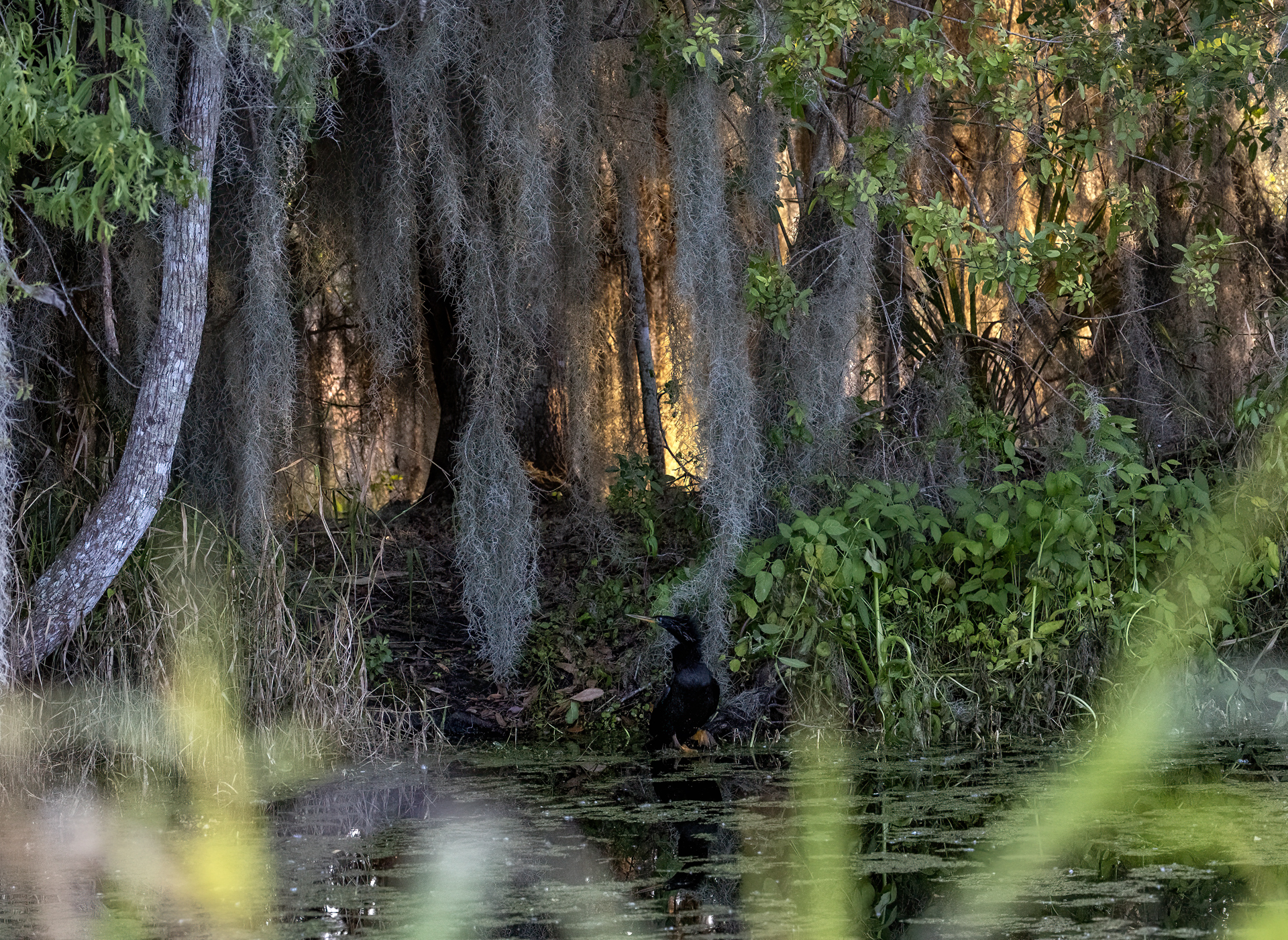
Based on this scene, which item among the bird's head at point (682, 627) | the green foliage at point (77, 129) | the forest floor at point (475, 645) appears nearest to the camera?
the green foliage at point (77, 129)

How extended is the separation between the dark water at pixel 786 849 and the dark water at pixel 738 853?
10 millimetres

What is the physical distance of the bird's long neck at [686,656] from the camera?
5141 mm

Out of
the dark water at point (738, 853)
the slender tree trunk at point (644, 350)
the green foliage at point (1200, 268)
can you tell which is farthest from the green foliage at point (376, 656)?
the green foliage at point (1200, 268)

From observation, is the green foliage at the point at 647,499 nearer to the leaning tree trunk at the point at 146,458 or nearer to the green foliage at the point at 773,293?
the green foliage at the point at 773,293

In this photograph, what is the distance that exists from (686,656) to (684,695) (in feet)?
0.53

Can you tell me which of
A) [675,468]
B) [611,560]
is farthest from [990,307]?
[611,560]

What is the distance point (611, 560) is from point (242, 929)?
3428 millimetres

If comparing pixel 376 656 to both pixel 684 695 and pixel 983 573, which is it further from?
pixel 983 573

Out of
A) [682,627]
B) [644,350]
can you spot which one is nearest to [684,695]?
[682,627]

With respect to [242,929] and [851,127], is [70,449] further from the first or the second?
[851,127]

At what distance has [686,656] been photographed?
5168mm

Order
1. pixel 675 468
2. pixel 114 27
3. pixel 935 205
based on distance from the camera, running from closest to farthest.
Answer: pixel 114 27 → pixel 935 205 → pixel 675 468

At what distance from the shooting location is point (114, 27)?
4.06 m

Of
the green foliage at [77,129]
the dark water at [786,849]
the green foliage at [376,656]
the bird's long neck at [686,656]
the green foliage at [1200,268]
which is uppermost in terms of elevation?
the green foliage at [77,129]
